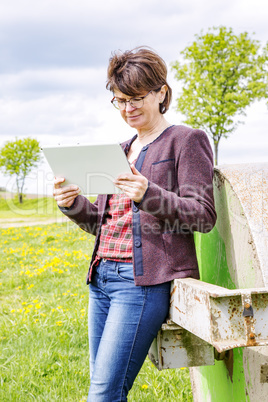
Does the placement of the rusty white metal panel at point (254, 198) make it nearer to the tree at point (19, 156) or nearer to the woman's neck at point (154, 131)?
the woman's neck at point (154, 131)

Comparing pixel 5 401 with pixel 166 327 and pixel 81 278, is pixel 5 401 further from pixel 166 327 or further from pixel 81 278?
pixel 81 278

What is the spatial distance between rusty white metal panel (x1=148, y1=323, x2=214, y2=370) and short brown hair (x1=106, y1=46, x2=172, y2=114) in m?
1.10

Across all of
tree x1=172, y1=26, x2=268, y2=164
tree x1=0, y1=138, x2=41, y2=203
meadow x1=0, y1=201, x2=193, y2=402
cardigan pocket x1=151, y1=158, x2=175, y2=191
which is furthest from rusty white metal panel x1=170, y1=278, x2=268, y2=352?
tree x1=0, y1=138, x2=41, y2=203

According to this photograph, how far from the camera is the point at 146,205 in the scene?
1.83 meters

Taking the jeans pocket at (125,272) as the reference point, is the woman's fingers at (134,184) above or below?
above

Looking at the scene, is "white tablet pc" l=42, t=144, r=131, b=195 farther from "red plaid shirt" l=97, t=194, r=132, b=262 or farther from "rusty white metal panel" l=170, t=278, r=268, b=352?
"rusty white metal panel" l=170, t=278, r=268, b=352

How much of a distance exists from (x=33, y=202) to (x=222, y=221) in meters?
42.1

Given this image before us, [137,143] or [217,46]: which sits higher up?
[217,46]

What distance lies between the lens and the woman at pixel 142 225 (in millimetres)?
1928

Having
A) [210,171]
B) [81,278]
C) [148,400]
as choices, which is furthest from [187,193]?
[81,278]

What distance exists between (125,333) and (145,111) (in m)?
1.00

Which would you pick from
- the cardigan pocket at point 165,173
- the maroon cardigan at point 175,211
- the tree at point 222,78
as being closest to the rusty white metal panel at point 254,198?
the maroon cardigan at point 175,211

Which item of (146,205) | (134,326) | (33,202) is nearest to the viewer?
(146,205)

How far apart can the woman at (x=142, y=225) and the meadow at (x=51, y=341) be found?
133cm
